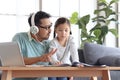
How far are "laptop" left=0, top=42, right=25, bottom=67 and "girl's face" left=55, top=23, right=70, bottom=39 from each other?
803 mm

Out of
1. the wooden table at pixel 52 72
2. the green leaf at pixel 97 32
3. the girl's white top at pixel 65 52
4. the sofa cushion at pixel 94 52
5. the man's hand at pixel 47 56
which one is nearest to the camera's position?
the wooden table at pixel 52 72

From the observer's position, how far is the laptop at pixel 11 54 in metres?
1.92

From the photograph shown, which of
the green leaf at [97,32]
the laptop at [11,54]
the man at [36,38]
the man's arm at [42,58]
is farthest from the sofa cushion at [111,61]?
the laptop at [11,54]

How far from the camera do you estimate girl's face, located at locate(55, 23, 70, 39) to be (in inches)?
105

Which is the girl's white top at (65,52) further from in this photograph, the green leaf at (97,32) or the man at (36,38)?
the green leaf at (97,32)

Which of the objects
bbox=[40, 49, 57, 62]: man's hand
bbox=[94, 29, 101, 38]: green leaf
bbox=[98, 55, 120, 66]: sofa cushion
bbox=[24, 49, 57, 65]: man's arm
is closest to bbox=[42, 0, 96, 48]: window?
bbox=[94, 29, 101, 38]: green leaf

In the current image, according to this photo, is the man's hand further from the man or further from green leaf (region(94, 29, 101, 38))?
green leaf (region(94, 29, 101, 38))

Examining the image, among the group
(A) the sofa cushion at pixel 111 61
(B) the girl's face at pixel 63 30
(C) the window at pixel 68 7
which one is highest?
(C) the window at pixel 68 7

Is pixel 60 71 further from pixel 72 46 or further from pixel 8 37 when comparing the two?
pixel 8 37

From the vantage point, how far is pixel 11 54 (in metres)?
1.93

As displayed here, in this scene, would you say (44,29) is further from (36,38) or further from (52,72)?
(52,72)

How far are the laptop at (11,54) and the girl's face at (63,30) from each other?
2.63 feet

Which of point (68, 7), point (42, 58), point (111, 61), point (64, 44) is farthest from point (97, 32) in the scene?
point (42, 58)

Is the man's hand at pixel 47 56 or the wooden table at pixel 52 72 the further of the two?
the man's hand at pixel 47 56
